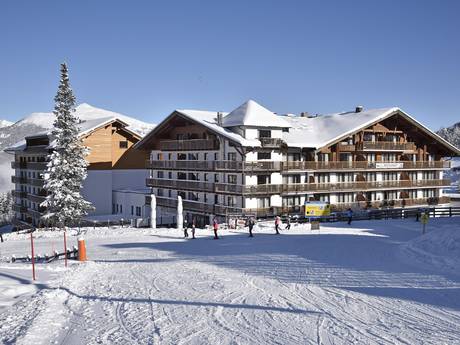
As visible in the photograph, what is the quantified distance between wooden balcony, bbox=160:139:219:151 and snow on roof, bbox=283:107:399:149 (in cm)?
654

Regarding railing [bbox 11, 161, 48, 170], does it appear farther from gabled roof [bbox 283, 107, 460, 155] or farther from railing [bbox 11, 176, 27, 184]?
gabled roof [bbox 283, 107, 460, 155]

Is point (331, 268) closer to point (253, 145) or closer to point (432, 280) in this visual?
point (432, 280)

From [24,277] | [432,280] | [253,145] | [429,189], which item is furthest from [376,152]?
[24,277]

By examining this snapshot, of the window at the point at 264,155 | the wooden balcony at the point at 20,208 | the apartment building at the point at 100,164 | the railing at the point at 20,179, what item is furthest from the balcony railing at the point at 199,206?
the railing at the point at 20,179

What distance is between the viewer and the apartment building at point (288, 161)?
41.7 m

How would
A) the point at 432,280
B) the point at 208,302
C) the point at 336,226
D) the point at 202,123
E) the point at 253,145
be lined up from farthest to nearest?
the point at 202,123, the point at 253,145, the point at 336,226, the point at 432,280, the point at 208,302

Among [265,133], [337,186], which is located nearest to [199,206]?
[265,133]

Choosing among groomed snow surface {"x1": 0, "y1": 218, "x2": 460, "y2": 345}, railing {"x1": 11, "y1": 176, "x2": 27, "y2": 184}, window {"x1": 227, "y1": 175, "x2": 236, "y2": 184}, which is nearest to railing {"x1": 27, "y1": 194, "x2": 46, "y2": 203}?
railing {"x1": 11, "y1": 176, "x2": 27, "y2": 184}

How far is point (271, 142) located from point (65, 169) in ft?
57.3

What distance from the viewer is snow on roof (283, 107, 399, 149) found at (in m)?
44.2

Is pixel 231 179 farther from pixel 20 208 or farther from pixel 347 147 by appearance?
pixel 20 208

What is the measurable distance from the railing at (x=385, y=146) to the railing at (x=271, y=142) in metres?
9.86

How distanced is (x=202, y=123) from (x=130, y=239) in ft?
52.7

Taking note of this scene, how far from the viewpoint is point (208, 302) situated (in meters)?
13.4
